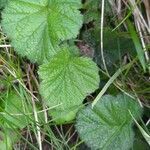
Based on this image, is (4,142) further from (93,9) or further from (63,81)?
(93,9)

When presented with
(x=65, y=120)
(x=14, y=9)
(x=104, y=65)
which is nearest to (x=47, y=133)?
(x=65, y=120)

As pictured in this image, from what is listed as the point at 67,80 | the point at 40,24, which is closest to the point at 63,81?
the point at 67,80

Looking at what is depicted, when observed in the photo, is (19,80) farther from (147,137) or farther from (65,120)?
(147,137)

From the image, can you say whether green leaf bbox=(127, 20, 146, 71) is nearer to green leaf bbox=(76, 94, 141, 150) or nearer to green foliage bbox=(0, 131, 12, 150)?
green leaf bbox=(76, 94, 141, 150)

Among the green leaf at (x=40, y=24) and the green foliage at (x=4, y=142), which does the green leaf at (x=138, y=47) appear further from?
the green foliage at (x=4, y=142)

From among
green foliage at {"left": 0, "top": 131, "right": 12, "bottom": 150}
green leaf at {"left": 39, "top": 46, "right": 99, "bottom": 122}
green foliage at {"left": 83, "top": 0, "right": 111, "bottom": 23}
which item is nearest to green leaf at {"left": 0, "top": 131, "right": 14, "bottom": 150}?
green foliage at {"left": 0, "top": 131, "right": 12, "bottom": 150}

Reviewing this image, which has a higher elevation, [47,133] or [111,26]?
[111,26]

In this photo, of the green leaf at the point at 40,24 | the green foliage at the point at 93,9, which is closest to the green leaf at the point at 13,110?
the green leaf at the point at 40,24
